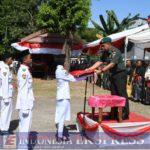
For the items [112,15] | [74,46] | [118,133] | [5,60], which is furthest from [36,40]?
[118,133]

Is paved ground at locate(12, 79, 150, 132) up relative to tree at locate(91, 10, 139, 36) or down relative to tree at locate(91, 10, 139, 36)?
down

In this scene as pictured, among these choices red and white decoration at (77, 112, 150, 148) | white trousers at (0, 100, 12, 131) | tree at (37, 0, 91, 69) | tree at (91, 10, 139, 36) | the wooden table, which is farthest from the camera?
tree at (91, 10, 139, 36)

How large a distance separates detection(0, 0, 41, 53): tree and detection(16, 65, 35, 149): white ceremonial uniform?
3576 centimetres

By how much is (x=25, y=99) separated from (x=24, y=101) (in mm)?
49

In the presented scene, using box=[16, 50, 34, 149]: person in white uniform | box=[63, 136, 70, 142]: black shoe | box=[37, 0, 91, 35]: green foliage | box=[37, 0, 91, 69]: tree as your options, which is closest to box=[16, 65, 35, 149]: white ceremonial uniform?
box=[16, 50, 34, 149]: person in white uniform

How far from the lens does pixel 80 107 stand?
640 inches

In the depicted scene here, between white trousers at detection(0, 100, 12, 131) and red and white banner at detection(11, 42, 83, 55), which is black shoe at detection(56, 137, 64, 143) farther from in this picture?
red and white banner at detection(11, 42, 83, 55)

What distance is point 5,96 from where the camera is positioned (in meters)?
11.0

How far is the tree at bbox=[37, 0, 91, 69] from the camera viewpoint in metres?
29.4

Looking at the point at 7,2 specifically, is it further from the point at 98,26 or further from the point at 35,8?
the point at 98,26

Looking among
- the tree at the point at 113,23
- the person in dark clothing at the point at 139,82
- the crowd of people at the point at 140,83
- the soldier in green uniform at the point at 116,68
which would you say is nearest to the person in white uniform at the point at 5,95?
the soldier in green uniform at the point at 116,68

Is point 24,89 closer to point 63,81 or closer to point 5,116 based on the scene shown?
point 63,81

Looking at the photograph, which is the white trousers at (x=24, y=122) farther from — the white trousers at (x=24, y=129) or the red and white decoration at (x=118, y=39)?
the red and white decoration at (x=118, y=39)

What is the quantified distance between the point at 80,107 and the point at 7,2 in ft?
102
